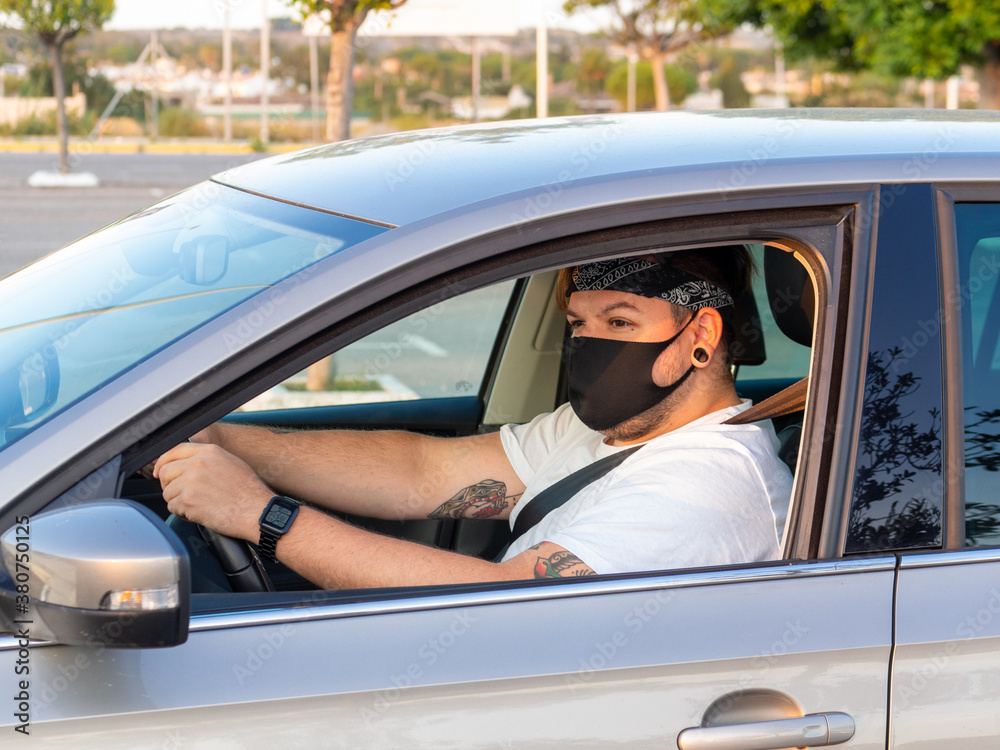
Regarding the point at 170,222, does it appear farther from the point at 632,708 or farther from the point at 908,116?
the point at 908,116

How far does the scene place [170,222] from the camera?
1972 mm

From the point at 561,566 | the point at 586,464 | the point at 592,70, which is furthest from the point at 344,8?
the point at 592,70

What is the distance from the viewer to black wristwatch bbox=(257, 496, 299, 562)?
5.70ft

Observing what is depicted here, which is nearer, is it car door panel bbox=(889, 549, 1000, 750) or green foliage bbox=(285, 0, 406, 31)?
car door panel bbox=(889, 549, 1000, 750)

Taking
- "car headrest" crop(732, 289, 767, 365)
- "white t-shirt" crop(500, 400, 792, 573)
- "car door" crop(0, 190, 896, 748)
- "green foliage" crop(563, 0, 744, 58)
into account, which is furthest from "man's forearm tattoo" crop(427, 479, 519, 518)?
"green foliage" crop(563, 0, 744, 58)

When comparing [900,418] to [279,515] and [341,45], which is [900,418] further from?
[341,45]

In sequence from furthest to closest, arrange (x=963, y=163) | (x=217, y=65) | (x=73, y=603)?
(x=217, y=65), (x=963, y=163), (x=73, y=603)

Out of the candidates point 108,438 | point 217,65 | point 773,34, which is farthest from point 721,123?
point 217,65

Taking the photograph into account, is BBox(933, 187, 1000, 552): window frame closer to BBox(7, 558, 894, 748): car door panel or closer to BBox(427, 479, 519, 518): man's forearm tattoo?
BBox(7, 558, 894, 748): car door panel

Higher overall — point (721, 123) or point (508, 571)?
point (721, 123)

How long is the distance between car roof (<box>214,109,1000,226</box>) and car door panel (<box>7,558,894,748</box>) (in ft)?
1.85

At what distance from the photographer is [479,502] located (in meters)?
2.48

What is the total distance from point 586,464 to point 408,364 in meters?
5.28

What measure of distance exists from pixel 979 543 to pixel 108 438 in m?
1.22
